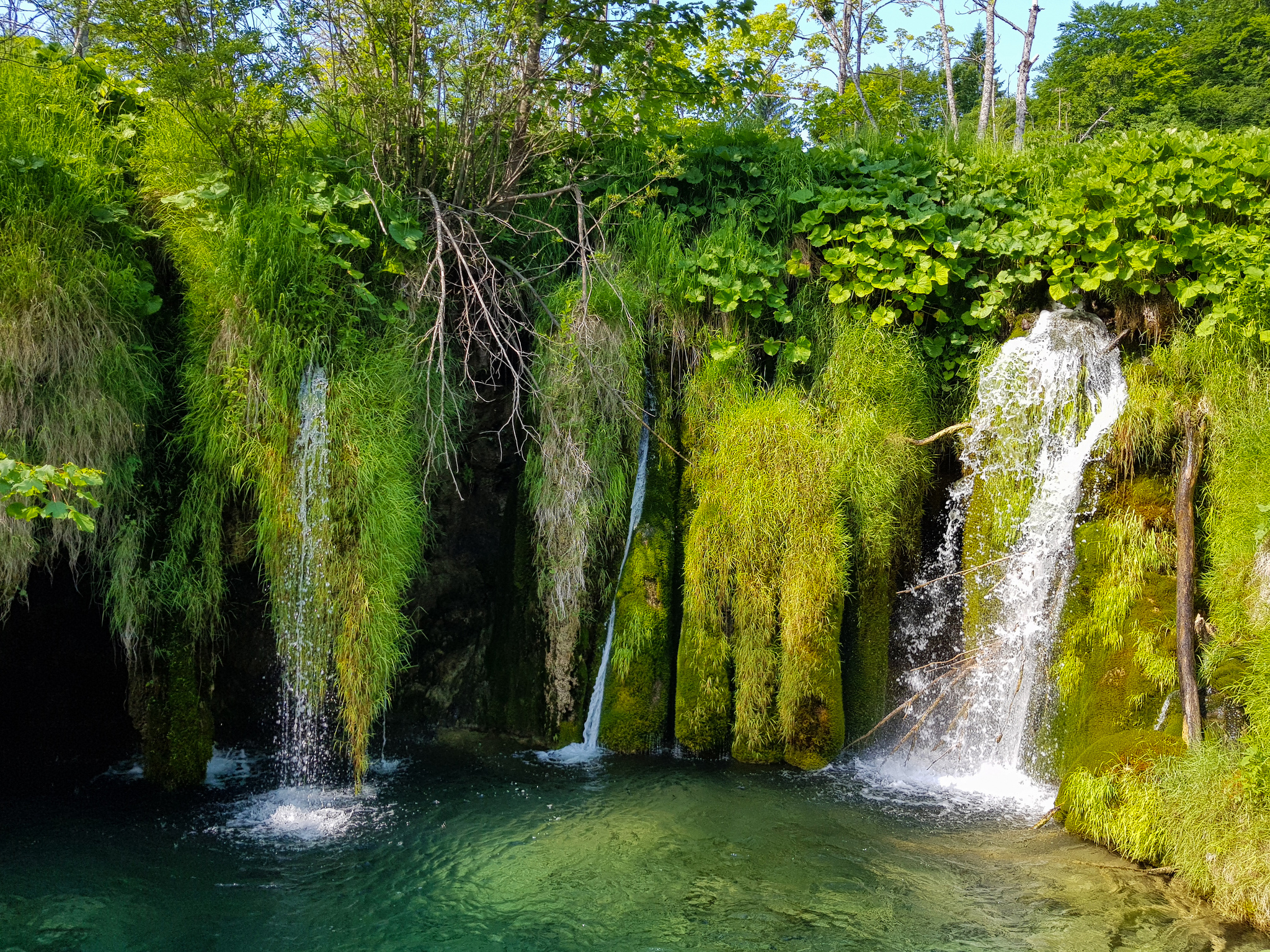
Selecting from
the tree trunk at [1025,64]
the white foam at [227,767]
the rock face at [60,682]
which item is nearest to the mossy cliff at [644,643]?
the white foam at [227,767]

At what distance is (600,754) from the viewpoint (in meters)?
5.96

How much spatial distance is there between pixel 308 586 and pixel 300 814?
1220 mm

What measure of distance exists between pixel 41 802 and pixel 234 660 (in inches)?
48.3

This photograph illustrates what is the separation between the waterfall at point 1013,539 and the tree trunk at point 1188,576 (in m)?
0.48

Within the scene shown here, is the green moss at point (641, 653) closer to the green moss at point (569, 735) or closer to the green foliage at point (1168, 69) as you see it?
the green moss at point (569, 735)

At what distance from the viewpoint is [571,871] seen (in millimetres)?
4480

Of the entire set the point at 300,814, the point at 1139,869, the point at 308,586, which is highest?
the point at 308,586

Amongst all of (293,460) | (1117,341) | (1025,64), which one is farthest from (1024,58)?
(293,460)

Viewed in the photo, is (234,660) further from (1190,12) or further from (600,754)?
(1190,12)

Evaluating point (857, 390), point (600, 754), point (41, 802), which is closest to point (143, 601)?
point (41, 802)

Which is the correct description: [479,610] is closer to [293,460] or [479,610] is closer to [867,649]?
[293,460]

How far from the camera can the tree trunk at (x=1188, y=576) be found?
189 inches

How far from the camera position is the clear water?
3.97 m

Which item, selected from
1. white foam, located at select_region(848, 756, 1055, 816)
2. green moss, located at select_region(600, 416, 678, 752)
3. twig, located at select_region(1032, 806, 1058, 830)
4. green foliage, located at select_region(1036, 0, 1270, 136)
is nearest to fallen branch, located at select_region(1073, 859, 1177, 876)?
twig, located at select_region(1032, 806, 1058, 830)
